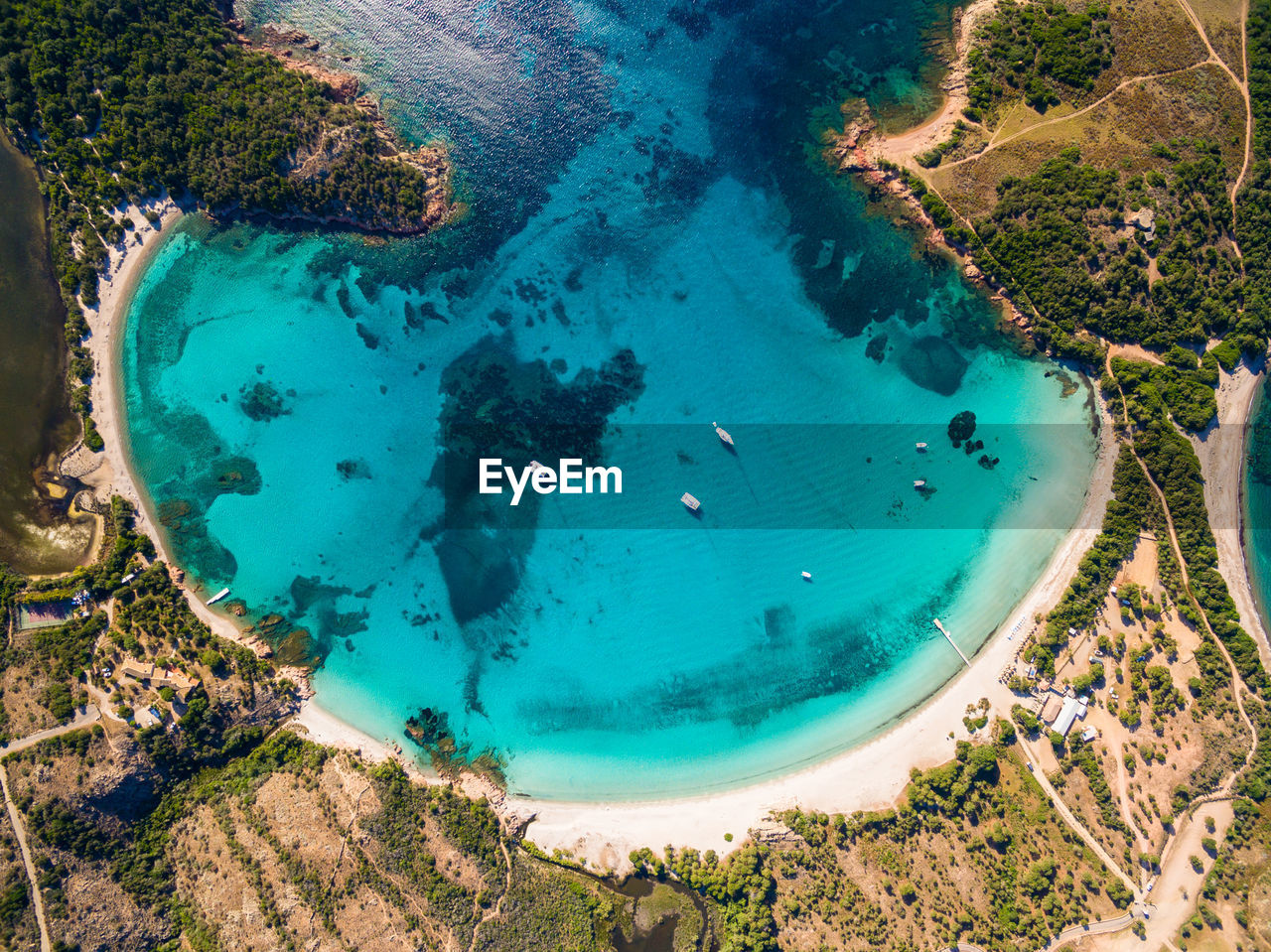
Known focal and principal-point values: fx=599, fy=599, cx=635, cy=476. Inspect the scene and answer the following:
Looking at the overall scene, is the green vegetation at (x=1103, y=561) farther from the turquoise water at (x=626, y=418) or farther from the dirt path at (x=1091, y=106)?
the dirt path at (x=1091, y=106)

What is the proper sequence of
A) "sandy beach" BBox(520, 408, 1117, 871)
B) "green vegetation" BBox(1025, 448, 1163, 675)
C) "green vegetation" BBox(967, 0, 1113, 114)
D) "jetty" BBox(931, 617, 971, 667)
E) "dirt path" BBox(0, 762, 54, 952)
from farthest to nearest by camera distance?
1. "jetty" BBox(931, 617, 971, 667)
2. "sandy beach" BBox(520, 408, 1117, 871)
3. "green vegetation" BBox(1025, 448, 1163, 675)
4. "green vegetation" BBox(967, 0, 1113, 114)
5. "dirt path" BBox(0, 762, 54, 952)

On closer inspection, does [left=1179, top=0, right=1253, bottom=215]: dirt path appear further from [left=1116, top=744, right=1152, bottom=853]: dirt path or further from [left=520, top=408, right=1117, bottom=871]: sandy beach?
[left=1116, top=744, right=1152, bottom=853]: dirt path

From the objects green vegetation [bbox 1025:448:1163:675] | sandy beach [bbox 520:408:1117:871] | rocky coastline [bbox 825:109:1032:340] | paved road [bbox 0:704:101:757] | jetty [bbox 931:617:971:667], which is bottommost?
paved road [bbox 0:704:101:757]

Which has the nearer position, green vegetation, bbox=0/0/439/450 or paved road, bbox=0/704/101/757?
paved road, bbox=0/704/101/757

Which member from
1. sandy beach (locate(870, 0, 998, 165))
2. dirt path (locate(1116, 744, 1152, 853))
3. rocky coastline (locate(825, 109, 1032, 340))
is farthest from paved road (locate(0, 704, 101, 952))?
dirt path (locate(1116, 744, 1152, 853))

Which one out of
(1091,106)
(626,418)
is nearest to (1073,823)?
(626,418)

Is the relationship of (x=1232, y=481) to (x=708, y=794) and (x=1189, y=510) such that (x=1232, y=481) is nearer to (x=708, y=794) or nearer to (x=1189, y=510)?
(x=1189, y=510)

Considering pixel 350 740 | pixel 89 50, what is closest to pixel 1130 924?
pixel 350 740

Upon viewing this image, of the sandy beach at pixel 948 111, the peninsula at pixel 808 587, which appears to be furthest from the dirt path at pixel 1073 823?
the sandy beach at pixel 948 111
